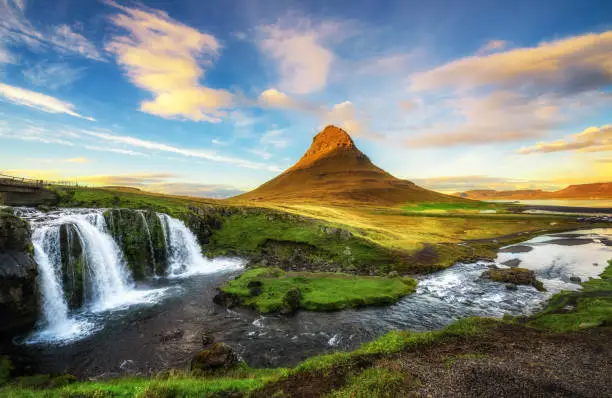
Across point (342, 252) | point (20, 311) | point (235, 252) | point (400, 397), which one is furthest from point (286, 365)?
point (235, 252)

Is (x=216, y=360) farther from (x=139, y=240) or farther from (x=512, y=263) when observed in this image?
(x=512, y=263)

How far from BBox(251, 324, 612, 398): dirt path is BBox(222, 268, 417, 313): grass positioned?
14.9 m

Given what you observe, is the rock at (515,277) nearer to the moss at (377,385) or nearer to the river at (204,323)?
the river at (204,323)

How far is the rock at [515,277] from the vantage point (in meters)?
41.0

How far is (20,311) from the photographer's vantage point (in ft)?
91.1

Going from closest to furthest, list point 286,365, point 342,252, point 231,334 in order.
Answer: point 286,365 → point 231,334 → point 342,252

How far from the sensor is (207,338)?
26.2 m

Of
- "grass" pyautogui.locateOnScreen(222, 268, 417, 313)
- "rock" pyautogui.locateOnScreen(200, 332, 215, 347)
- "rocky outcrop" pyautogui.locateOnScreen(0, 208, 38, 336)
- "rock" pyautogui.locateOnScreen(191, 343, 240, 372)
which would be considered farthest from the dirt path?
"rocky outcrop" pyautogui.locateOnScreen(0, 208, 38, 336)

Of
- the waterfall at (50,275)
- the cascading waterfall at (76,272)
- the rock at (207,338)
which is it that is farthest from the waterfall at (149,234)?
the rock at (207,338)

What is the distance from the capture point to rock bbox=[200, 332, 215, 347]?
25739 mm

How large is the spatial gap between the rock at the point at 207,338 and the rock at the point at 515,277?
40.9 m

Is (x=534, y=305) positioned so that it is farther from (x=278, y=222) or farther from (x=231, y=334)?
(x=278, y=222)

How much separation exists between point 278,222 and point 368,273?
28784 mm

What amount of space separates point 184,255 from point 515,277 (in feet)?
180
